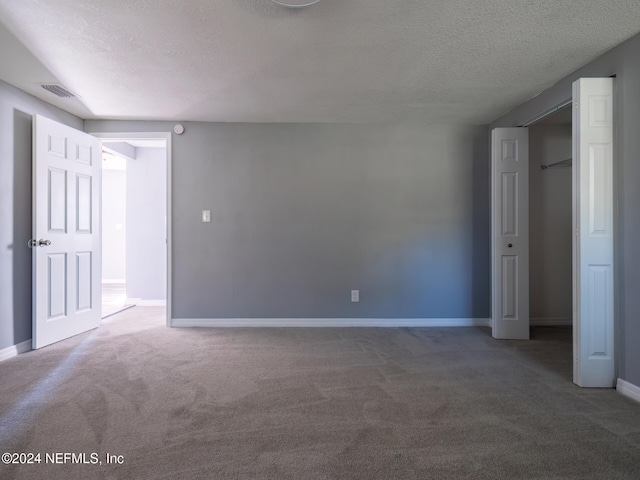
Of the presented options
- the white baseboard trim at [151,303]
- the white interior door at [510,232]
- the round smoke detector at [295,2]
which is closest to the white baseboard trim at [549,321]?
the white interior door at [510,232]

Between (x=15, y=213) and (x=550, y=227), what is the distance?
578cm

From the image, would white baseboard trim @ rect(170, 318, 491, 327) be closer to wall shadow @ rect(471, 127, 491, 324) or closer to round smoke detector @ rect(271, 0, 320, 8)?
wall shadow @ rect(471, 127, 491, 324)

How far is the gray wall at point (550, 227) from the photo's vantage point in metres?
4.34

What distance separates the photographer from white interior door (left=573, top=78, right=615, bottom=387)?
245 cm

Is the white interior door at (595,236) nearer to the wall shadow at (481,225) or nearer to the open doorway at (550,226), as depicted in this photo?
the wall shadow at (481,225)

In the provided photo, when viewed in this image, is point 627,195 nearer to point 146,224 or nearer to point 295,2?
point 295,2

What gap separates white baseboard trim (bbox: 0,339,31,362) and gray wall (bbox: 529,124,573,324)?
17.9ft

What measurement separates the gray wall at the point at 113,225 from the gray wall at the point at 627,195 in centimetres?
865

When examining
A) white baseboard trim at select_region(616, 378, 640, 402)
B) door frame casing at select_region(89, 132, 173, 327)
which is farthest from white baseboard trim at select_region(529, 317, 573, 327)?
door frame casing at select_region(89, 132, 173, 327)

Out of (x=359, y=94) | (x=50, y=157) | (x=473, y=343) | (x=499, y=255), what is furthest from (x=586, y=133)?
(x=50, y=157)

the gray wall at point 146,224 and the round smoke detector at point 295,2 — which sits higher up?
the round smoke detector at point 295,2

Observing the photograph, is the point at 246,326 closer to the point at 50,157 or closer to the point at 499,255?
the point at 50,157

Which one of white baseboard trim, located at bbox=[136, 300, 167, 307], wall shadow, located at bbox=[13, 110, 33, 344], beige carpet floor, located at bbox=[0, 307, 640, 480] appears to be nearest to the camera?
beige carpet floor, located at bbox=[0, 307, 640, 480]

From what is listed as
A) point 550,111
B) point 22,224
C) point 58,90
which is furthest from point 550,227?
point 22,224
